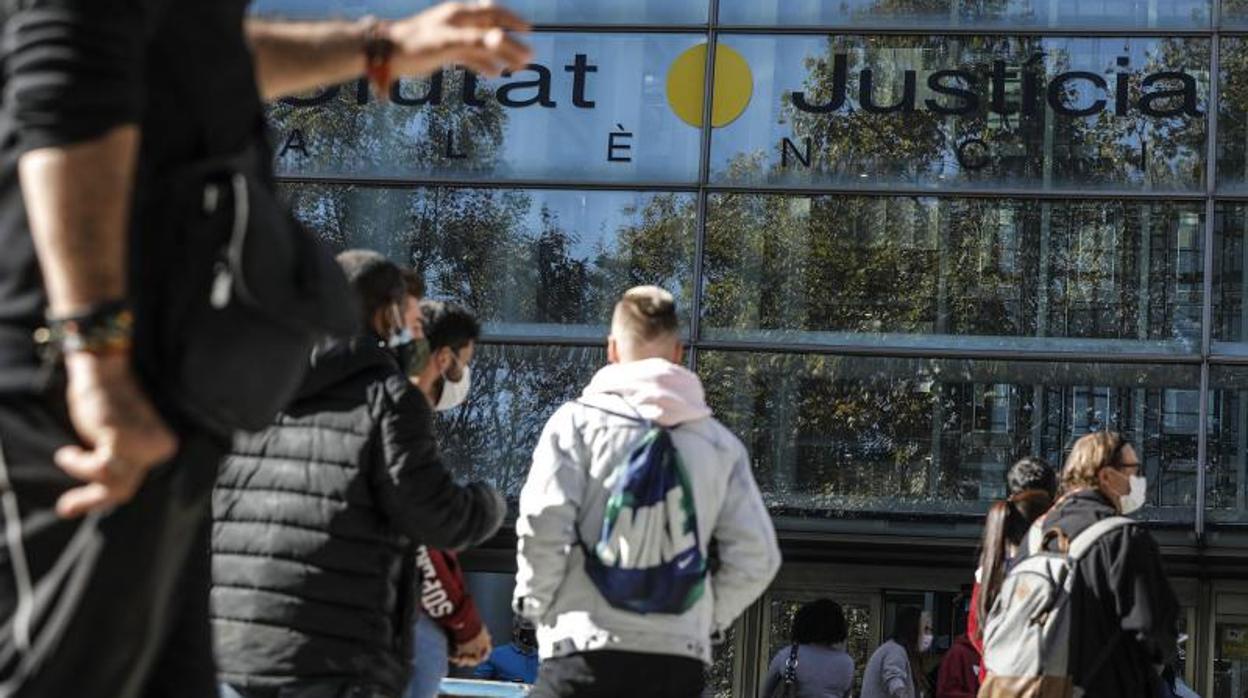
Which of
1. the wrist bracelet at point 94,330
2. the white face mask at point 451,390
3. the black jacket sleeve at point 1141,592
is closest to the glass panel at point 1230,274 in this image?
the black jacket sleeve at point 1141,592

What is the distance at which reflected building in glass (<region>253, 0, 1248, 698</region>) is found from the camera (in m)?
14.2

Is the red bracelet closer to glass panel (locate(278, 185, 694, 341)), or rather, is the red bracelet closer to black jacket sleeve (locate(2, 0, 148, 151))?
black jacket sleeve (locate(2, 0, 148, 151))

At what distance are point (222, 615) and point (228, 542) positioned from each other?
177 millimetres

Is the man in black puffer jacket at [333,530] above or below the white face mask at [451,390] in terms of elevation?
below

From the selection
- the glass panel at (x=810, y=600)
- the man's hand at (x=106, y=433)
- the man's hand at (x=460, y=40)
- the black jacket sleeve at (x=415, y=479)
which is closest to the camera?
the man's hand at (x=106, y=433)

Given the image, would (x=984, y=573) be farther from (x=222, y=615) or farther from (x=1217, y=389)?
(x=1217, y=389)

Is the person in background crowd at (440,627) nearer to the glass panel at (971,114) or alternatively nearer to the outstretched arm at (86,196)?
the outstretched arm at (86,196)

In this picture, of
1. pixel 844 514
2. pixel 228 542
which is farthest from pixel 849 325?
pixel 228 542

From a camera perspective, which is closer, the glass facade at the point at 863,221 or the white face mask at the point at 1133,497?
the white face mask at the point at 1133,497

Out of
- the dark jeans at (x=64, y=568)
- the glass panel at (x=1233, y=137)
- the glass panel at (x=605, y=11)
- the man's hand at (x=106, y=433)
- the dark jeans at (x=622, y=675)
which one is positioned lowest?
the dark jeans at (x=622, y=675)

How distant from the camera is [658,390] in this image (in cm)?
543

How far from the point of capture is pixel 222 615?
4520 mm

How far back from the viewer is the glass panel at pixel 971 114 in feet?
47.5

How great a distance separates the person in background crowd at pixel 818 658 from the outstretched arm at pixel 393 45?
855 centimetres
